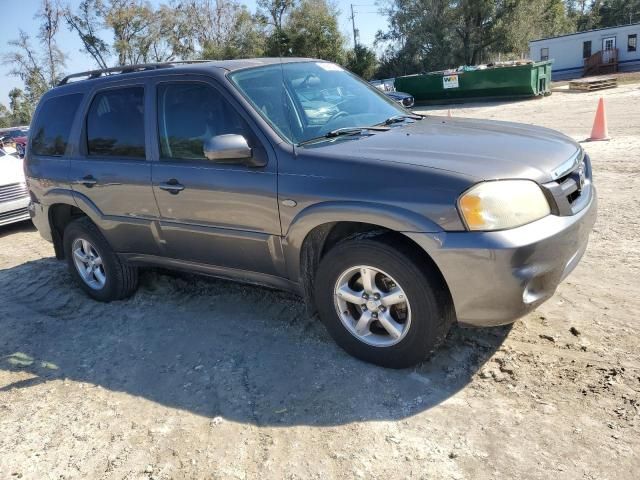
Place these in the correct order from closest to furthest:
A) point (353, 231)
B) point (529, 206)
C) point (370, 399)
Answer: point (529, 206), point (370, 399), point (353, 231)

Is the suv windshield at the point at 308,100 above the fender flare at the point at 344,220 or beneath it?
above

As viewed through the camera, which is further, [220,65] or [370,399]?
[220,65]

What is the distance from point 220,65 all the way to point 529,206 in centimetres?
236

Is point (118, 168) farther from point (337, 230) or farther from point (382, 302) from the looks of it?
point (382, 302)

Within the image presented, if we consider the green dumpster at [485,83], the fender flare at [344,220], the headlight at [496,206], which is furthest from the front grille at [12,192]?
the green dumpster at [485,83]

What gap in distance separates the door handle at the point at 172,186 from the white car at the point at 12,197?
5.65 meters

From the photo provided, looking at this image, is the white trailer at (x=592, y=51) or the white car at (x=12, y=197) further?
the white trailer at (x=592, y=51)

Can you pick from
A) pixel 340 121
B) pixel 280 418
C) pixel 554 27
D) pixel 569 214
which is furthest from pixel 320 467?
pixel 554 27

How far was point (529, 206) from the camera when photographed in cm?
289

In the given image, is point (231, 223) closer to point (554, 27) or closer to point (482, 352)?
point (482, 352)

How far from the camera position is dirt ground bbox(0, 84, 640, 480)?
2.66 m

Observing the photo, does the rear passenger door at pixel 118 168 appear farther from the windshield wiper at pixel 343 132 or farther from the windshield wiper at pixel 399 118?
the windshield wiper at pixel 399 118

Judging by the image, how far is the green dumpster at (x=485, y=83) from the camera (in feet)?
72.5

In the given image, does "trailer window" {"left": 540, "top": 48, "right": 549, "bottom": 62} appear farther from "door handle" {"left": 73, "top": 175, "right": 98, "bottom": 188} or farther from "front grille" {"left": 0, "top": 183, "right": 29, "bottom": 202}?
"door handle" {"left": 73, "top": 175, "right": 98, "bottom": 188}
